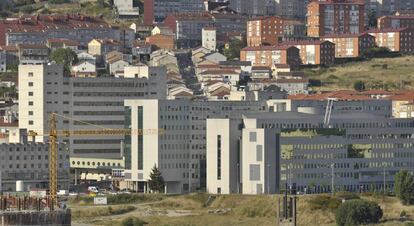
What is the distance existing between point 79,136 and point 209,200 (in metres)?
23.5

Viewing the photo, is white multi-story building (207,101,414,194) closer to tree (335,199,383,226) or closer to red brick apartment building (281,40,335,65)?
tree (335,199,383,226)

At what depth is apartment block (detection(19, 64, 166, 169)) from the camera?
144 m

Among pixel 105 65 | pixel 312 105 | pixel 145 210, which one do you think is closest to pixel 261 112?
pixel 312 105

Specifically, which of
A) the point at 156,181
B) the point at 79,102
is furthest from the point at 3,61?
the point at 156,181

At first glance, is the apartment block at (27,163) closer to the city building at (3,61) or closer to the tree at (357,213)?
the tree at (357,213)

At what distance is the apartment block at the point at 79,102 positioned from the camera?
144m

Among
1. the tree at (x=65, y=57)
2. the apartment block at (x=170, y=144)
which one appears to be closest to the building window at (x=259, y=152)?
the apartment block at (x=170, y=144)

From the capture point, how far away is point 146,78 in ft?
490

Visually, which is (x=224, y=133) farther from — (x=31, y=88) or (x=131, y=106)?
(x=31, y=88)

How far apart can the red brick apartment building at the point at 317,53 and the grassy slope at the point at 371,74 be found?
2.05 meters

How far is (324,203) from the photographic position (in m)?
117

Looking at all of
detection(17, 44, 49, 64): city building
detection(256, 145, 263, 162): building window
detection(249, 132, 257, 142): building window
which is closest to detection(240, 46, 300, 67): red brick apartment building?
detection(17, 44, 49, 64): city building

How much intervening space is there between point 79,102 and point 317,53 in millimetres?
52777

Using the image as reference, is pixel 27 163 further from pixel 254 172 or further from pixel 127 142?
pixel 254 172
